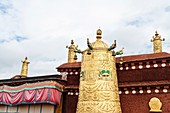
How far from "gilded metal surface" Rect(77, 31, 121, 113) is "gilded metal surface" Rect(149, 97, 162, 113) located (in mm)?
1892

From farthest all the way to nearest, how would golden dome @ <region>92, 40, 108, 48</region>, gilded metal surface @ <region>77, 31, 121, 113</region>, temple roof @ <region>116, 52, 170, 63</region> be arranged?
golden dome @ <region>92, 40, 108, 48</region> < temple roof @ <region>116, 52, 170, 63</region> < gilded metal surface @ <region>77, 31, 121, 113</region>

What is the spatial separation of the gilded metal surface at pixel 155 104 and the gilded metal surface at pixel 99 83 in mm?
1892

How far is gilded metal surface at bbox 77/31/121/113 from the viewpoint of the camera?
501 inches

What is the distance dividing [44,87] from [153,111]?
747cm

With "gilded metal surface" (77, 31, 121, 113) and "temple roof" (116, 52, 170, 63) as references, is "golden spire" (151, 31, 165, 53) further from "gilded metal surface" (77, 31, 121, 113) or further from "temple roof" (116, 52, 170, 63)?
"gilded metal surface" (77, 31, 121, 113)

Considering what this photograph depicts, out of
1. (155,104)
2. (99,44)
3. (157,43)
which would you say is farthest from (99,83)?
(157,43)

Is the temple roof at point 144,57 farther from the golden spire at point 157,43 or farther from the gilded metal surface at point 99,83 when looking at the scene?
the golden spire at point 157,43

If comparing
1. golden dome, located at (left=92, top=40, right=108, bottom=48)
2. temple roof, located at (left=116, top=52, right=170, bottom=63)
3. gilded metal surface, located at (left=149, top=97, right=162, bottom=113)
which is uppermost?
golden dome, located at (left=92, top=40, right=108, bottom=48)

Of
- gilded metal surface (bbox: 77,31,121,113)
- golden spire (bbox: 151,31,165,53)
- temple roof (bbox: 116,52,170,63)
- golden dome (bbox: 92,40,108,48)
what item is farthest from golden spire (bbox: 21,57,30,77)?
golden spire (bbox: 151,31,165,53)

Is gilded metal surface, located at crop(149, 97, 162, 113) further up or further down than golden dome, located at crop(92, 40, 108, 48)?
further down

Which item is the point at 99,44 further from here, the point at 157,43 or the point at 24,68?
the point at 24,68

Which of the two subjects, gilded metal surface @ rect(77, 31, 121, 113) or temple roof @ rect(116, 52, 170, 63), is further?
temple roof @ rect(116, 52, 170, 63)

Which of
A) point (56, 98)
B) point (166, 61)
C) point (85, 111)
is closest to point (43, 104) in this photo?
point (56, 98)

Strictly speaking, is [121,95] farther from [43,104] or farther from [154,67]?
[43,104]
